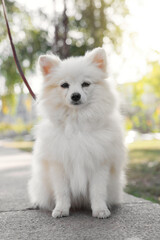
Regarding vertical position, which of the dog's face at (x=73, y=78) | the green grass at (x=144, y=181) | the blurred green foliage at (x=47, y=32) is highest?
the blurred green foliage at (x=47, y=32)

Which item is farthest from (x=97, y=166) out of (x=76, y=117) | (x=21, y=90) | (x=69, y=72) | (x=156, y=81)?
(x=21, y=90)

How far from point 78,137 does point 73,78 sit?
535 millimetres

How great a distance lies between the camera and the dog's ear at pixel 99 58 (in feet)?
9.30

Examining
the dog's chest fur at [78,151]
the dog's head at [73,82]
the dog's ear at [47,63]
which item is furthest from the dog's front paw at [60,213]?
the dog's ear at [47,63]

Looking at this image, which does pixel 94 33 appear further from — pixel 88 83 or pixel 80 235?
pixel 80 235

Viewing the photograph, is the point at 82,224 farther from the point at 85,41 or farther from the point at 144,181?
the point at 85,41

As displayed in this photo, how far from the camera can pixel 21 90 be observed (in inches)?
396

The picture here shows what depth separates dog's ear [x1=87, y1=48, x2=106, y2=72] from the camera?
283cm

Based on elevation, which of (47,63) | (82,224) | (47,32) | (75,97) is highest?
(47,32)

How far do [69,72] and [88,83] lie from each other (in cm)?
20

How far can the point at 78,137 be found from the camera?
2.65 meters

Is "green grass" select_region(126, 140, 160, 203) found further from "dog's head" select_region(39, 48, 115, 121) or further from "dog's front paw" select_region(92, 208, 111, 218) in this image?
→ "dog's head" select_region(39, 48, 115, 121)

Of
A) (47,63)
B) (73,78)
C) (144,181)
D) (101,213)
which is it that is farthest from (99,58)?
(144,181)

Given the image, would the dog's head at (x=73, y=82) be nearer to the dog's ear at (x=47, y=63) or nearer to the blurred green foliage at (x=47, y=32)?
the dog's ear at (x=47, y=63)
